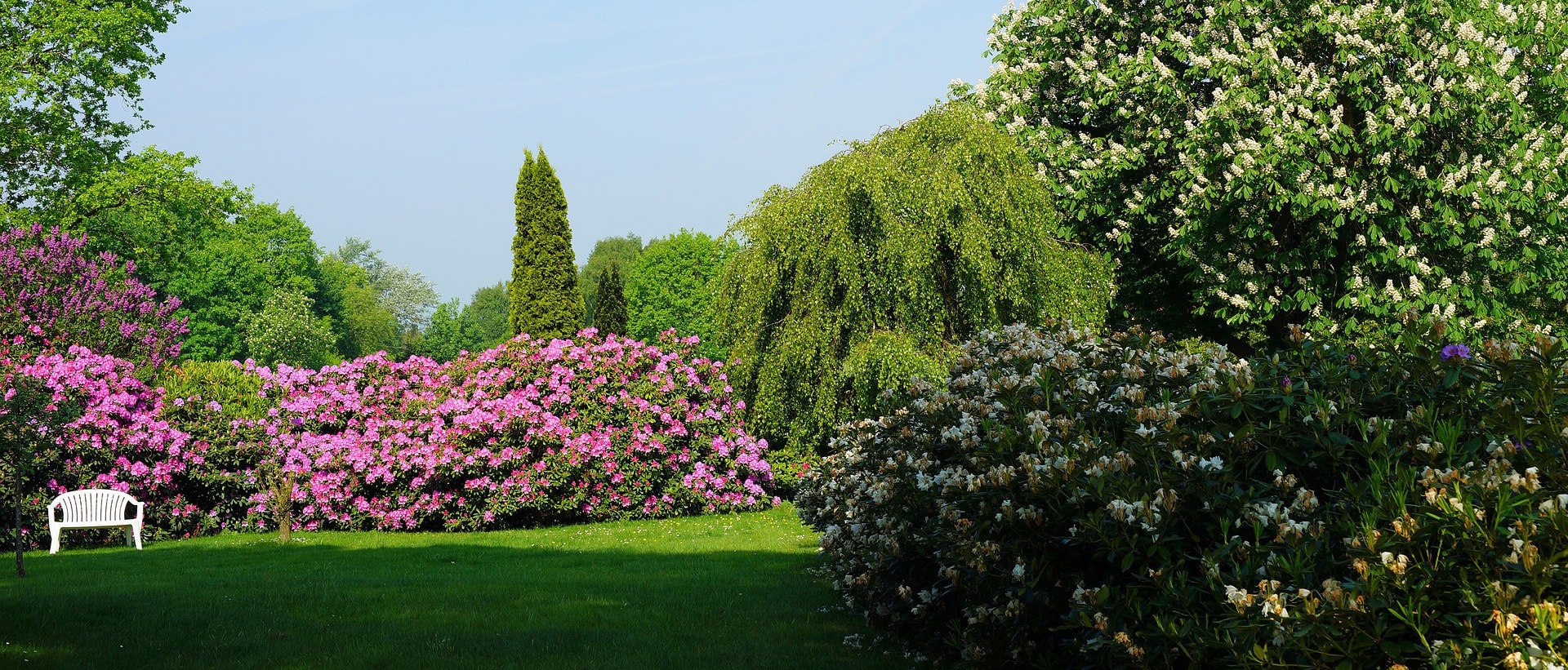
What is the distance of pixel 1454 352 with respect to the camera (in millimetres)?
4453

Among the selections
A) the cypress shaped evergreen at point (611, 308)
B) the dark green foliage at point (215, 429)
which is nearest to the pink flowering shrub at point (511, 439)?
the dark green foliage at point (215, 429)

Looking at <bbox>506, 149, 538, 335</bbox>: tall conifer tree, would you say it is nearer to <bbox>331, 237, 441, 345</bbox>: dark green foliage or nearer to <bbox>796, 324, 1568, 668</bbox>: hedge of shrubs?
<bbox>796, 324, 1568, 668</bbox>: hedge of shrubs

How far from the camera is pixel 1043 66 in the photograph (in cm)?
1861

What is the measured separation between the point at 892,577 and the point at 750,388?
36.1 feet

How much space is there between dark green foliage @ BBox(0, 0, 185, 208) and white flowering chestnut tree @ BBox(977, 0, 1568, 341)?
21541 millimetres

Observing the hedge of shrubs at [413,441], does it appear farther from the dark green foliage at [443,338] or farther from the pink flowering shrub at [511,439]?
the dark green foliage at [443,338]

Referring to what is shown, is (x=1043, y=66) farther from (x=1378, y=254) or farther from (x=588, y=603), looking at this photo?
(x=588, y=603)

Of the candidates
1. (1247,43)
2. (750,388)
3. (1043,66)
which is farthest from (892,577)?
(1043,66)

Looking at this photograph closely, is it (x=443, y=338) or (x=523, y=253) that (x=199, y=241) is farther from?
(x=523, y=253)

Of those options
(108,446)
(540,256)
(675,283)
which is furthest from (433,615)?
(675,283)

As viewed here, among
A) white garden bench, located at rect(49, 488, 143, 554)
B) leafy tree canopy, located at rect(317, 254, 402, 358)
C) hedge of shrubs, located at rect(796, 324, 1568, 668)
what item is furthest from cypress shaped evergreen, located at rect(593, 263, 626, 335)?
leafy tree canopy, located at rect(317, 254, 402, 358)

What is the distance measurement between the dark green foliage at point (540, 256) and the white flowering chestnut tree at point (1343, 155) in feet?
50.3

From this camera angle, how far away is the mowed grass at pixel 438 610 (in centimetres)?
618

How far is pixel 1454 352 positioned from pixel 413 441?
13951 mm
